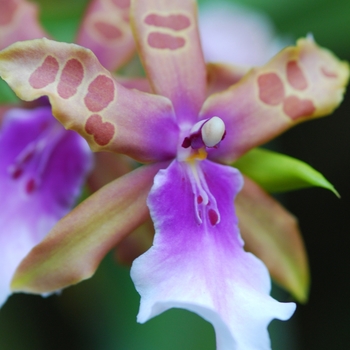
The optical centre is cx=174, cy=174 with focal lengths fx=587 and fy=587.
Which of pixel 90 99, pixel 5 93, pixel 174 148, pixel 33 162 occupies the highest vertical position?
pixel 90 99

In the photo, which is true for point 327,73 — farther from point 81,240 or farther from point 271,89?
point 81,240

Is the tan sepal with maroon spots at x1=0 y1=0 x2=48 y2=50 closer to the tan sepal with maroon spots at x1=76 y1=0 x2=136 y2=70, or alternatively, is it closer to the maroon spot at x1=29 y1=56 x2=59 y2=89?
the tan sepal with maroon spots at x1=76 y1=0 x2=136 y2=70

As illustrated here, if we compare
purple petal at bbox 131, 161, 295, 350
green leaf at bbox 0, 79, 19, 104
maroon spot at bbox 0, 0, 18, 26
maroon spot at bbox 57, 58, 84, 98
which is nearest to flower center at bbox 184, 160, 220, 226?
purple petal at bbox 131, 161, 295, 350

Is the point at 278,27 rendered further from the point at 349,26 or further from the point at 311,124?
the point at 311,124

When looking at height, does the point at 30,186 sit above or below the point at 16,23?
below

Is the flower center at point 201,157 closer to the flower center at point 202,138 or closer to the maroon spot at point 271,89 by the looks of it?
the flower center at point 202,138

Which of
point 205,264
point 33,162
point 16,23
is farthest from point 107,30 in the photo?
point 205,264

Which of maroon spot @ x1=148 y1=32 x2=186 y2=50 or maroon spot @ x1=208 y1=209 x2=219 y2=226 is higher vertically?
maroon spot @ x1=148 y1=32 x2=186 y2=50
